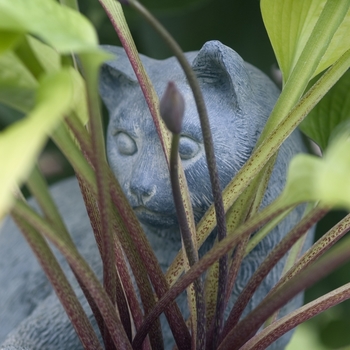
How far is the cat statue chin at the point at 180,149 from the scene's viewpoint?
0.35 m

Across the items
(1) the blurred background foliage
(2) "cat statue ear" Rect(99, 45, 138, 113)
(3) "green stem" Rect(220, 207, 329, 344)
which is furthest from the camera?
(1) the blurred background foliage

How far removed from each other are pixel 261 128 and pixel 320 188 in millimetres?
189

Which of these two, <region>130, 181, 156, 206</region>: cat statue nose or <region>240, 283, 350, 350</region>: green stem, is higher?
<region>130, 181, 156, 206</region>: cat statue nose

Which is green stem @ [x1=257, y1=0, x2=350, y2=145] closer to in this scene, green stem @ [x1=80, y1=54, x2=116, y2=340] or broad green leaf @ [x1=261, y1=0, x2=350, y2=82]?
broad green leaf @ [x1=261, y1=0, x2=350, y2=82]

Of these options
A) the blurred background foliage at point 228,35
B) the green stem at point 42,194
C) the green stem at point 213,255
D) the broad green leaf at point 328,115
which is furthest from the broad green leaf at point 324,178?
the blurred background foliage at point 228,35

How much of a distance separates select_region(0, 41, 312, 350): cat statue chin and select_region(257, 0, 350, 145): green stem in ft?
0.07

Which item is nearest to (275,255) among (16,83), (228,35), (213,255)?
(213,255)

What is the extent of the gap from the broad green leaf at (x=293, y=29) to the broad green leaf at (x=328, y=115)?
7cm

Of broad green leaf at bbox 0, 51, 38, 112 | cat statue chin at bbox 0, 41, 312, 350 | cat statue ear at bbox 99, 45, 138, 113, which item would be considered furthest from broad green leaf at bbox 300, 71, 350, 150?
broad green leaf at bbox 0, 51, 38, 112

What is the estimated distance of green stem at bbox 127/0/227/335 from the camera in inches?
9.4

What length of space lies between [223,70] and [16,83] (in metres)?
0.14

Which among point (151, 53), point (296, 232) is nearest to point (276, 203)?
point (296, 232)

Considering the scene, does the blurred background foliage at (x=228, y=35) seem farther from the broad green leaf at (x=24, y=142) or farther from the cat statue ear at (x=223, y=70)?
the broad green leaf at (x=24, y=142)

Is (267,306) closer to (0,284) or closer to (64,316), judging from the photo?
(64,316)
